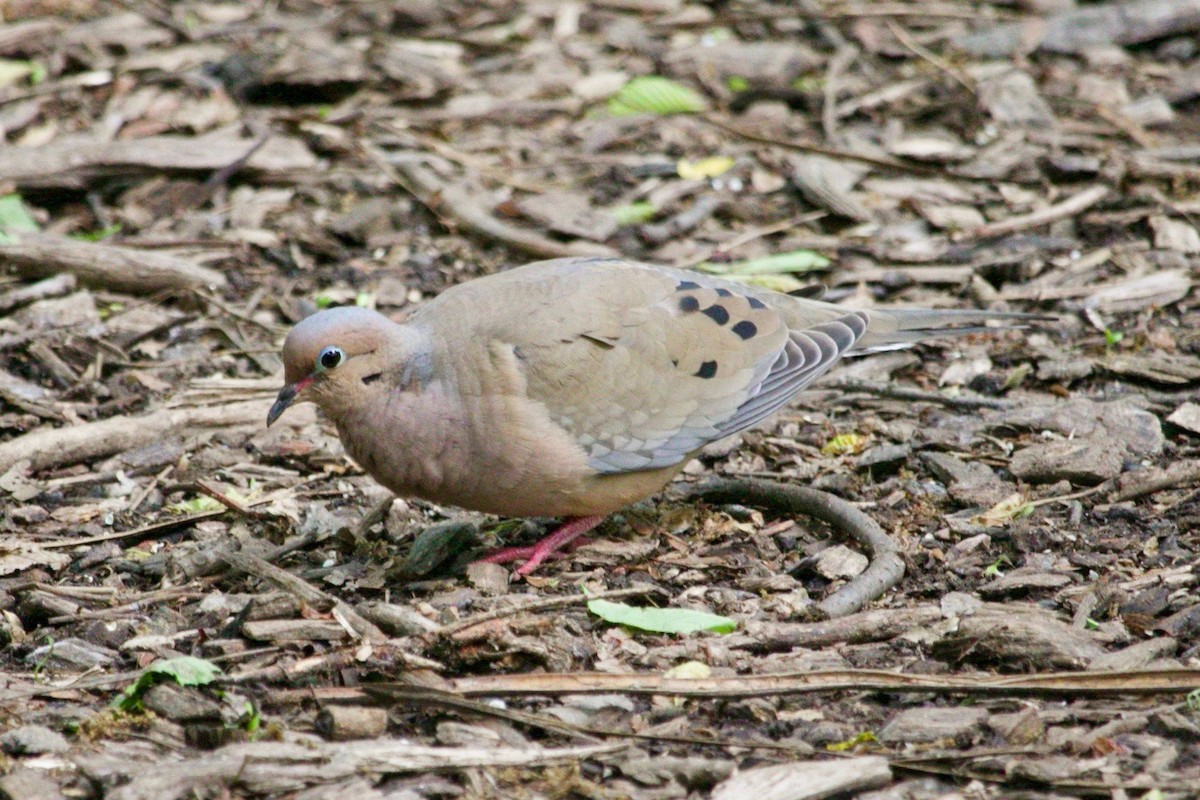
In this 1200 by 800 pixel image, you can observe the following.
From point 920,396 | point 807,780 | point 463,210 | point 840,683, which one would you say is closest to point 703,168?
point 463,210

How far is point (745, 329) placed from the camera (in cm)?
499

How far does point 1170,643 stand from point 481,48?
19.2 feet

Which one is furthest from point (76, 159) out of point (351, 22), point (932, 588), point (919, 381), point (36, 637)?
point (932, 588)

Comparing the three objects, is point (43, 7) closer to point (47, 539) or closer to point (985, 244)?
point (47, 539)

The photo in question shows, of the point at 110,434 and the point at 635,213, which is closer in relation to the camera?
the point at 110,434

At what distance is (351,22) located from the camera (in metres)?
8.49

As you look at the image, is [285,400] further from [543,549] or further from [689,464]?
[689,464]

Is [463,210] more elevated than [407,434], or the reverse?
[407,434]

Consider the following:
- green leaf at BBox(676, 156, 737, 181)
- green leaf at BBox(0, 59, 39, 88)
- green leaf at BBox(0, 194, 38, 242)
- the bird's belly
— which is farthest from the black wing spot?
green leaf at BBox(0, 59, 39, 88)

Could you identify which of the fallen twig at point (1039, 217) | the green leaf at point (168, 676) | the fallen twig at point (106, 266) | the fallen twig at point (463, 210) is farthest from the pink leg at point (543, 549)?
the fallen twig at point (1039, 217)

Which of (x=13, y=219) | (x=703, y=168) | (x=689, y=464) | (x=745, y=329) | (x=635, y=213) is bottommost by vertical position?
(x=689, y=464)

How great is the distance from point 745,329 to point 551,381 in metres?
0.82

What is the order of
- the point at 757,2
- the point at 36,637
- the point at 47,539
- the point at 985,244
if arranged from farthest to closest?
the point at 757,2
the point at 985,244
the point at 47,539
the point at 36,637

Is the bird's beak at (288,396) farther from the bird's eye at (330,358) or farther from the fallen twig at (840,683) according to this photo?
the fallen twig at (840,683)
